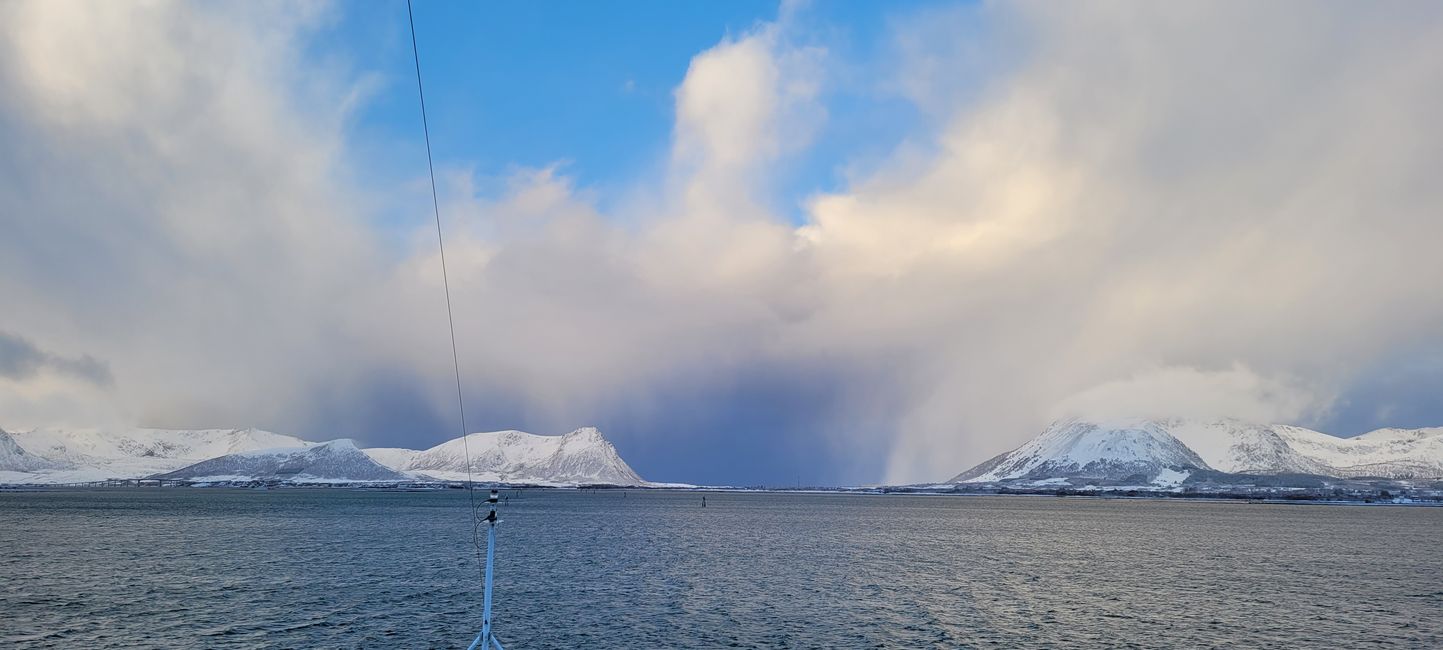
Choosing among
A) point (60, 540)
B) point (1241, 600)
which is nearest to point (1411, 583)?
point (1241, 600)

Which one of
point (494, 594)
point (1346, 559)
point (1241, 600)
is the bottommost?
point (1346, 559)

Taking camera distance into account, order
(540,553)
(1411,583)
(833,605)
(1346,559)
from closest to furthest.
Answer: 1. (833,605)
2. (1411,583)
3. (540,553)
4. (1346,559)

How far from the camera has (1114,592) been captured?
76.9 meters

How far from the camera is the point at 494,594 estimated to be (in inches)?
2650

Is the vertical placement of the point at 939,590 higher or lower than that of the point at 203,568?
lower

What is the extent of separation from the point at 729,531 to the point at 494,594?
3881 inches

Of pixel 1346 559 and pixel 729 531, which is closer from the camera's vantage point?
pixel 1346 559

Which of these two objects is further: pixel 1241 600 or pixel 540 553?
pixel 540 553

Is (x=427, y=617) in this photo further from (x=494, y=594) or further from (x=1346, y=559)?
(x=1346, y=559)

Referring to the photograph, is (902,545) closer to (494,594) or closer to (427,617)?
(494,594)

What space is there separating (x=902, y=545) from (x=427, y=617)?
8711cm

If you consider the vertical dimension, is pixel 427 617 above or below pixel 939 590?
above

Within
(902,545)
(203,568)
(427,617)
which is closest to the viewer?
(427,617)

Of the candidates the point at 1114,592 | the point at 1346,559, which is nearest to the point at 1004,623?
the point at 1114,592
